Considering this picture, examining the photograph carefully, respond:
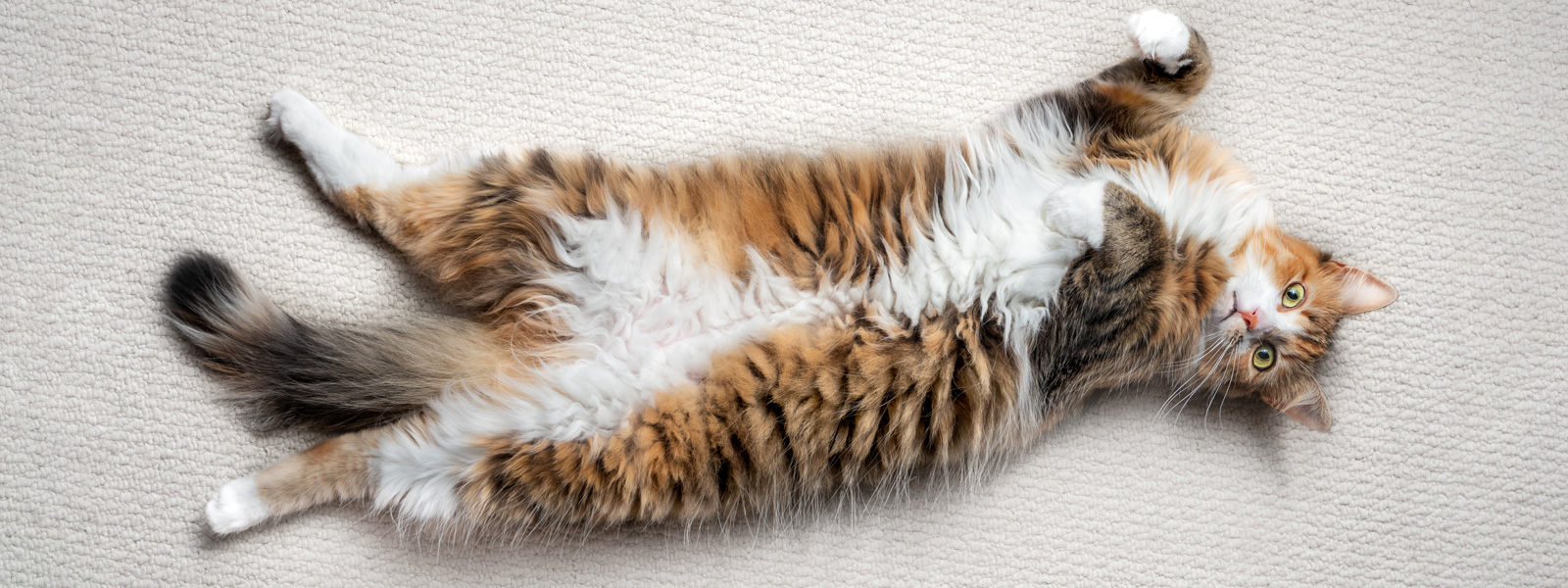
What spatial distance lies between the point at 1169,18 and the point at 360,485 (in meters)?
1.53

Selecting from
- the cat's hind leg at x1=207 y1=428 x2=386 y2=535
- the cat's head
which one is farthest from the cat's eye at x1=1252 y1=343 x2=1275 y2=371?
the cat's hind leg at x1=207 y1=428 x2=386 y2=535

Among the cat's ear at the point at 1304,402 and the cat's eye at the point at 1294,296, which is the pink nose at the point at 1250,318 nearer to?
the cat's eye at the point at 1294,296

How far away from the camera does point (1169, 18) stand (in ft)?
4.42

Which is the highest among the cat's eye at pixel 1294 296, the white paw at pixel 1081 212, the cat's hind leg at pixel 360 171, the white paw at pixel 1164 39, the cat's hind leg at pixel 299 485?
the white paw at pixel 1164 39

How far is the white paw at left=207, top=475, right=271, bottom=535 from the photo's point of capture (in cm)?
134

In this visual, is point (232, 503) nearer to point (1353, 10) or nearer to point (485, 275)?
point (485, 275)

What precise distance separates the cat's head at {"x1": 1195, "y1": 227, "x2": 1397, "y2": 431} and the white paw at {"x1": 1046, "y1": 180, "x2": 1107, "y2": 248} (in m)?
0.29

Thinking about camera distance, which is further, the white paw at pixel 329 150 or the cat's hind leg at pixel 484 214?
the white paw at pixel 329 150

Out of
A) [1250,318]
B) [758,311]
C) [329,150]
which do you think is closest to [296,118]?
[329,150]

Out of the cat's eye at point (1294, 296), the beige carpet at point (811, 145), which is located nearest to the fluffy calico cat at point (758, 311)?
the cat's eye at point (1294, 296)

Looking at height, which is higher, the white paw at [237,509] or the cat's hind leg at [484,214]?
the cat's hind leg at [484,214]

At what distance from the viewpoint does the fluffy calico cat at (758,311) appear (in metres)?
1.23

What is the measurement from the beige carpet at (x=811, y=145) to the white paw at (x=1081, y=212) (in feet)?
1.15

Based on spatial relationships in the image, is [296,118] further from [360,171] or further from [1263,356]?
[1263,356]
